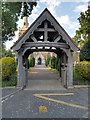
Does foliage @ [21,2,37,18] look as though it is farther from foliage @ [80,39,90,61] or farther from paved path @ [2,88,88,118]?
→ paved path @ [2,88,88,118]

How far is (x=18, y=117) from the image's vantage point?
271 inches

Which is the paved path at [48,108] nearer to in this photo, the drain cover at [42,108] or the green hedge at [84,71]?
the drain cover at [42,108]

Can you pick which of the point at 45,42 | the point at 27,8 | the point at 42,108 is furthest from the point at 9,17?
the point at 42,108

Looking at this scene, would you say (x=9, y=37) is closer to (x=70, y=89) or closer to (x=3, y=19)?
(x=3, y=19)

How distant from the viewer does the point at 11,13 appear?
26.8 metres

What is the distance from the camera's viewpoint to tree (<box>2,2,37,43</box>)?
2400 cm

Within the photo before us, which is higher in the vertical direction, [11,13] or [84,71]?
[11,13]

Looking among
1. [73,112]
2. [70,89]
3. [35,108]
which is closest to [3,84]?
[70,89]

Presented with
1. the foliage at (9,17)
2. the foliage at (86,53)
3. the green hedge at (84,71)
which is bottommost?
the green hedge at (84,71)

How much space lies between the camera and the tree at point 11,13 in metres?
24.0

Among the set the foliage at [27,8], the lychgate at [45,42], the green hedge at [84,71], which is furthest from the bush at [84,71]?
the foliage at [27,8]

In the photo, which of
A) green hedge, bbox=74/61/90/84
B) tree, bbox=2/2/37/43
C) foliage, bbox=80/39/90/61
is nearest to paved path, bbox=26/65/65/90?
green hedge, bbox=74/61/90/84

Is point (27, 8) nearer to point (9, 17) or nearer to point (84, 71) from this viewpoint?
point (9, 17)

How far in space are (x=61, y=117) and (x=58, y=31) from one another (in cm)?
779
